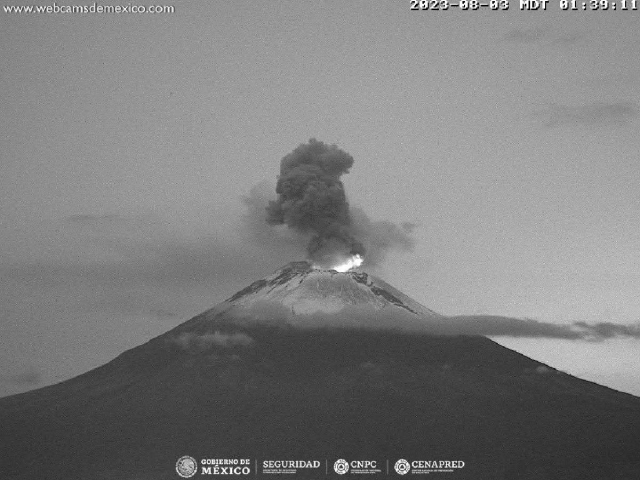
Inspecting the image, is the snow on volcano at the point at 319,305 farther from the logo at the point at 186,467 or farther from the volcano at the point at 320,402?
the logo at the point at 186,467

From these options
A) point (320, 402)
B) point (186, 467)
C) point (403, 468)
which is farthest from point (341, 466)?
point (186, 467)

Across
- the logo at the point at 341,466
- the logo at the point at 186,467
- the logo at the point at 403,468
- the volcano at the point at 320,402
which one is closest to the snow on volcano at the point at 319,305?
the volcano at the point at 320,402

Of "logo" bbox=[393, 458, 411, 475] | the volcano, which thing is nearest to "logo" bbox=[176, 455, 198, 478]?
the volcano

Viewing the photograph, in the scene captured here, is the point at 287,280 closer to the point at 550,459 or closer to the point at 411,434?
the point at 411,434

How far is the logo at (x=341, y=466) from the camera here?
363 ft

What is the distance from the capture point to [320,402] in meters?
124

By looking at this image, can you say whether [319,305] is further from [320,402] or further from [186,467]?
[186,467]

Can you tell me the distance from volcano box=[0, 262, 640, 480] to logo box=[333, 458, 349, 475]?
1427mm

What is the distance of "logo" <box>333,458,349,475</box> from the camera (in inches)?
4350

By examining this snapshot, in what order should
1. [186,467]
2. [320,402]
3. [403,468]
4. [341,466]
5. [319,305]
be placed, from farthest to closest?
[319,305], [320,402], [341,466], [403,468], [186,467]

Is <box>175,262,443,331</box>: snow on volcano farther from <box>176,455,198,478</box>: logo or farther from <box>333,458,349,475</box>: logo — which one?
<box>176,455,198,478</box>: logo

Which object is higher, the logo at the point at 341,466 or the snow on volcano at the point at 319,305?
the snow on volcano at the point at 319,305

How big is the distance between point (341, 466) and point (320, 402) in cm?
1335

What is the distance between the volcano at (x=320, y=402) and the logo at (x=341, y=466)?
1427 millimetres
